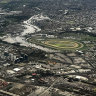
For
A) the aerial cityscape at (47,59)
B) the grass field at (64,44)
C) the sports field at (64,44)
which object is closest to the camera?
the aerial cityscape at (47,59)

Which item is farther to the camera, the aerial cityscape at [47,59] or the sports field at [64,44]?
the sports field at [64,44]

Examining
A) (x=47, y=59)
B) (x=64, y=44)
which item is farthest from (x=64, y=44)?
(x=47, y=59)

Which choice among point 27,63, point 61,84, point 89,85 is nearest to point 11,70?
point 27,63

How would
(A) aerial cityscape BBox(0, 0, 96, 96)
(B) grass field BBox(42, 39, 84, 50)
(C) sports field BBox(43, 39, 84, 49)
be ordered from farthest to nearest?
(C) sports field BBox(43, 39, 84, 49), (B) grass field BBox(42, 39, 84, 50), (A) aerial cityscape BBox(0, 0, 96, 96)

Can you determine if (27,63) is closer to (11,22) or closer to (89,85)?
(89,85)

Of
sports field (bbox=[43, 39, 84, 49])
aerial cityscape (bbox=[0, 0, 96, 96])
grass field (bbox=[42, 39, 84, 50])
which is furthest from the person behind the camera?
sports field (bbox=[43, 39, 84, 49])

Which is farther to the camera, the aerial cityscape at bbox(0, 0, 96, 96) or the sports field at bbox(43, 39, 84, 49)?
the sports field at bbox(43, 39, 84, 49)

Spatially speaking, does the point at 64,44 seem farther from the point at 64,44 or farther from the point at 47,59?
the point at 47,59

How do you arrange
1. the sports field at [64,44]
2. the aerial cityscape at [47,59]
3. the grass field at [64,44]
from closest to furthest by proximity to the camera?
the aerial cityscape at [47,59]
the grass field at [64,44]
the sports field at [64,44]
